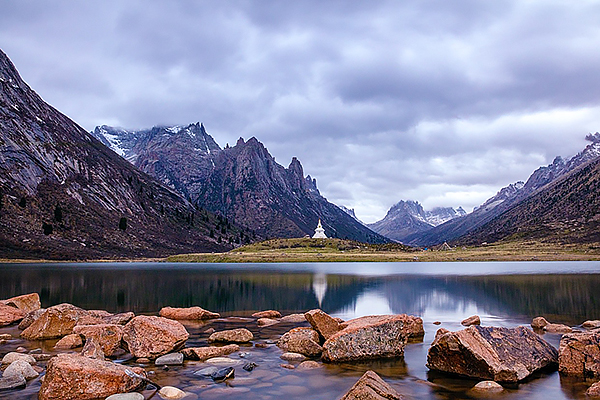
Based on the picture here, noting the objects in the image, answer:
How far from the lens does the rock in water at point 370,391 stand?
56.8ft

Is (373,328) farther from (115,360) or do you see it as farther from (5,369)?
(5,369)

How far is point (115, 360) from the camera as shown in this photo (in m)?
25.7

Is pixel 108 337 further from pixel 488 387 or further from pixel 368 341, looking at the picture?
pixel 488 387

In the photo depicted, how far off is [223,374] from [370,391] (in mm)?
8208

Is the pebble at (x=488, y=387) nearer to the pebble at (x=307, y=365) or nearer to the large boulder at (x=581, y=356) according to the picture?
the large boulder at (x=581, y=356)

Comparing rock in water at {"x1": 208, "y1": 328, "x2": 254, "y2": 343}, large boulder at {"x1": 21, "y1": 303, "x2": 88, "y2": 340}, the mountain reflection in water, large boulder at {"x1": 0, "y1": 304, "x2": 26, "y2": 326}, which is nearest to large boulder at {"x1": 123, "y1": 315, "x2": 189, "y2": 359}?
rock in water at {"x1": 208, "y1": 328, "x2": 254, "y2": 343}

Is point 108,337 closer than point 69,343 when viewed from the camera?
Yes

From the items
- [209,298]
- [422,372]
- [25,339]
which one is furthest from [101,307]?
[422,372]

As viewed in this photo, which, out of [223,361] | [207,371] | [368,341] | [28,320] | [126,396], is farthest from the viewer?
[28,320]

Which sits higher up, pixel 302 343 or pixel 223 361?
pixel 302 343

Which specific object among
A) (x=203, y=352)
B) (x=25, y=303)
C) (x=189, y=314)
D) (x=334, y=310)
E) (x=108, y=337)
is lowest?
(x=334, y=310)

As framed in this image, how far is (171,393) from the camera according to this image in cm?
1912

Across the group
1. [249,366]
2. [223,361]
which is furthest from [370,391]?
[223,361]

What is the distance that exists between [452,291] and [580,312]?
80.3ft
